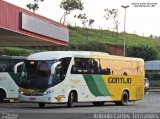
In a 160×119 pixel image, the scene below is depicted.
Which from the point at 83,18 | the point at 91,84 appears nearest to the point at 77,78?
the point at 91,84

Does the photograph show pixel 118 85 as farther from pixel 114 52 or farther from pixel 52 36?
pixel 114 52

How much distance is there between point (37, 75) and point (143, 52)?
57341 millimetres

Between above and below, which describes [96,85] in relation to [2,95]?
above

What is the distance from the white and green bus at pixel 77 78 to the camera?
25641 mm

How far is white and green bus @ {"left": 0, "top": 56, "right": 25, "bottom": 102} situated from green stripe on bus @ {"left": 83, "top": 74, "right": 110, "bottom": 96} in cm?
601

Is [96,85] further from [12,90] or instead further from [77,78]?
[12,90]

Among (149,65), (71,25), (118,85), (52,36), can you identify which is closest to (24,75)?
(118,85)

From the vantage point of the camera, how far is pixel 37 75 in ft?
85.3

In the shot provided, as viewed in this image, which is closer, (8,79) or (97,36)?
(8,79)

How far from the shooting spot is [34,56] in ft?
87.1

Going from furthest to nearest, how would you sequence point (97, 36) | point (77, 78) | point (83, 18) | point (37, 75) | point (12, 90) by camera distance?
point (97, 36)
point (83, 18)
point (12, 90)
point (77, 78)
point (37, 75)

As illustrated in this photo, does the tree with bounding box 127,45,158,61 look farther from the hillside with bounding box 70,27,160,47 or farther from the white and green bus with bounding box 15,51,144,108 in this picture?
the white and green bus with bounding box 15,51,144,108

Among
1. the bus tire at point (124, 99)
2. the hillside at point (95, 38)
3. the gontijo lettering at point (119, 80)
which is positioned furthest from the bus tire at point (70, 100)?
the hillside at point (95, 38)

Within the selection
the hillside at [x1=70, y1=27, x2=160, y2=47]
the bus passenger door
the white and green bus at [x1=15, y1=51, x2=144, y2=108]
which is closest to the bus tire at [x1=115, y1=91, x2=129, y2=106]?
the white and green bus at [x1=15, y1=51, x2=144, y2=108]
